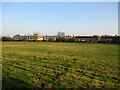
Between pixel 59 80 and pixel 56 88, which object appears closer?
pixel 56 88

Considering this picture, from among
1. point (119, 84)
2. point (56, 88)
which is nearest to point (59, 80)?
point (56, 88)

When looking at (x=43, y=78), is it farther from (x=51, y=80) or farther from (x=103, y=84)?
(x=103, y=84)

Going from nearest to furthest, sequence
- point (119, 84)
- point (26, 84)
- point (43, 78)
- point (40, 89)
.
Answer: point (40, 89) → point (26, 84) → point (119, 84) → point (43, 78)

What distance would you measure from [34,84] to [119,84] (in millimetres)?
3223

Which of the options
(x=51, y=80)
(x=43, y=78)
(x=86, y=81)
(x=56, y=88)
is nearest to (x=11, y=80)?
(x=43, y=78)

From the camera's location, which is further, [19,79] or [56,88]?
[19,79]

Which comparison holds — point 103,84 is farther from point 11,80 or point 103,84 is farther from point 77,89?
point 11,80

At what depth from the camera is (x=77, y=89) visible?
3.58 metres

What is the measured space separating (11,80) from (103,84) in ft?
11.6

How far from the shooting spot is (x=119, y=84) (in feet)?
13.3

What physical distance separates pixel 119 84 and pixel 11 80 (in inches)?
163

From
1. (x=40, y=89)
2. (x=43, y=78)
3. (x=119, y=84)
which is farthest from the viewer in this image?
(x=43, y=78)

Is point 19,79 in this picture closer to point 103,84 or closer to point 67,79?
point 67,79

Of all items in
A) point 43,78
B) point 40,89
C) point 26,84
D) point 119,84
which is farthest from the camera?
point 43,78
